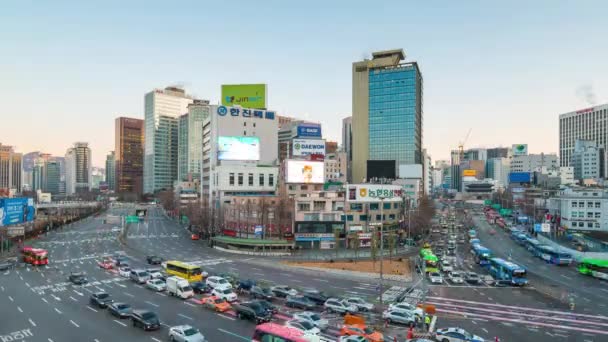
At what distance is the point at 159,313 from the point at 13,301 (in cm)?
1802

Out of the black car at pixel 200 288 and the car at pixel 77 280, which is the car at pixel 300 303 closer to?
the black car at pixel 200 288

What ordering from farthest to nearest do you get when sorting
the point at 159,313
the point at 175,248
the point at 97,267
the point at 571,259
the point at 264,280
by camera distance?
the point at 175,248
the point at 571,259
the point at 97,267
the point at 264,280
the point at 159,313

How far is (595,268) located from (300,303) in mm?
47937

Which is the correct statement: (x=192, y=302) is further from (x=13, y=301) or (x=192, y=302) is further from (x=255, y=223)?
(x=255, y=223)

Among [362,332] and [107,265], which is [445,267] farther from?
[107,265]

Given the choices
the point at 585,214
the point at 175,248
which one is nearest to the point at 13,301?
the point at 175,248

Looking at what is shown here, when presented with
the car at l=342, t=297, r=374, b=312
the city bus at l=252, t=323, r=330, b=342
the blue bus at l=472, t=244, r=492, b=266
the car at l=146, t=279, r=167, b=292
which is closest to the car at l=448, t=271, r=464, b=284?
the blue bus at l=472, t=244, r=492, b=266

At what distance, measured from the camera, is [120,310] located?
37375 mm

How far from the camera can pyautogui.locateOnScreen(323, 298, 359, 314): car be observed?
130ft

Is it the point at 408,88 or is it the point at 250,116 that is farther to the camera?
the point at 408,88

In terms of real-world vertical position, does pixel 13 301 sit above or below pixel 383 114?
below

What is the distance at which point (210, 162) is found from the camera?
13025 centimetres

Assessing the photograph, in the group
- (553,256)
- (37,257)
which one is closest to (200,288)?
(37,257)

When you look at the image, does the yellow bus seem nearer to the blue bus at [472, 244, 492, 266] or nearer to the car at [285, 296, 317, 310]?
the car at [285, 296, 317, 310]
